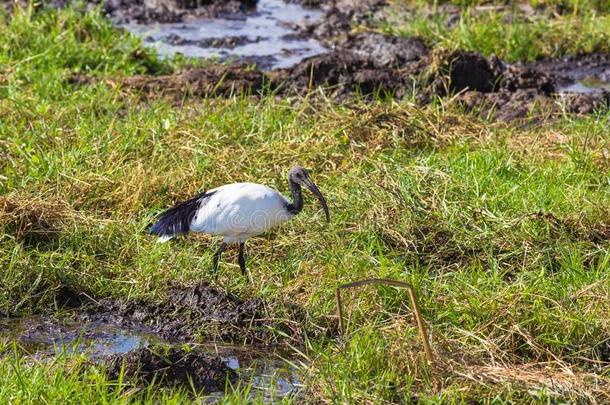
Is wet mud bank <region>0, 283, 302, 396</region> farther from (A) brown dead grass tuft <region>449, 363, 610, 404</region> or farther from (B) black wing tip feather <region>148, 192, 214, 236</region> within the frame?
(A) brown dead grass tuft <region>449, 363, 610, 404</region>

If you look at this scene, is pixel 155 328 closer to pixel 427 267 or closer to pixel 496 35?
pixel 427 267

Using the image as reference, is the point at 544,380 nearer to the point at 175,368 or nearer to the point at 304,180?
the point at 175,368

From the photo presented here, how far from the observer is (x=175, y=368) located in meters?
5.37

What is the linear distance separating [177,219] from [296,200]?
65 cm

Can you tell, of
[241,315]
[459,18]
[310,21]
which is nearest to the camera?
[241,315]

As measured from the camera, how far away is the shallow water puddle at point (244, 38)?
1091cm

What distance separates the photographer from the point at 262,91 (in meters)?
8.75

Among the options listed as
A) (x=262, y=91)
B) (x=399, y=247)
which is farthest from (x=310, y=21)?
(x=399, y=247)

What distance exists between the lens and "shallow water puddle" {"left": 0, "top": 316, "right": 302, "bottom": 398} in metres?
5.55

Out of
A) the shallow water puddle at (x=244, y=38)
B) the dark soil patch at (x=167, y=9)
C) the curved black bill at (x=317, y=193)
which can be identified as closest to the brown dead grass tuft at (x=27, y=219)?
the curved black bill at (x=317, y=193)

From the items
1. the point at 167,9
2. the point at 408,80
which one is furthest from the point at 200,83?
the point at 167,9

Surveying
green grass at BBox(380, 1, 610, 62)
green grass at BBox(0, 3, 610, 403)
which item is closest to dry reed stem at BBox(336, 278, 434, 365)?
green grass at BBox(0, 3, 610, 403)

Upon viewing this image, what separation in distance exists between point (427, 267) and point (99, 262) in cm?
176

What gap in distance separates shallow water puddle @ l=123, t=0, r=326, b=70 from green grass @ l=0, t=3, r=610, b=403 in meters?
1.99
